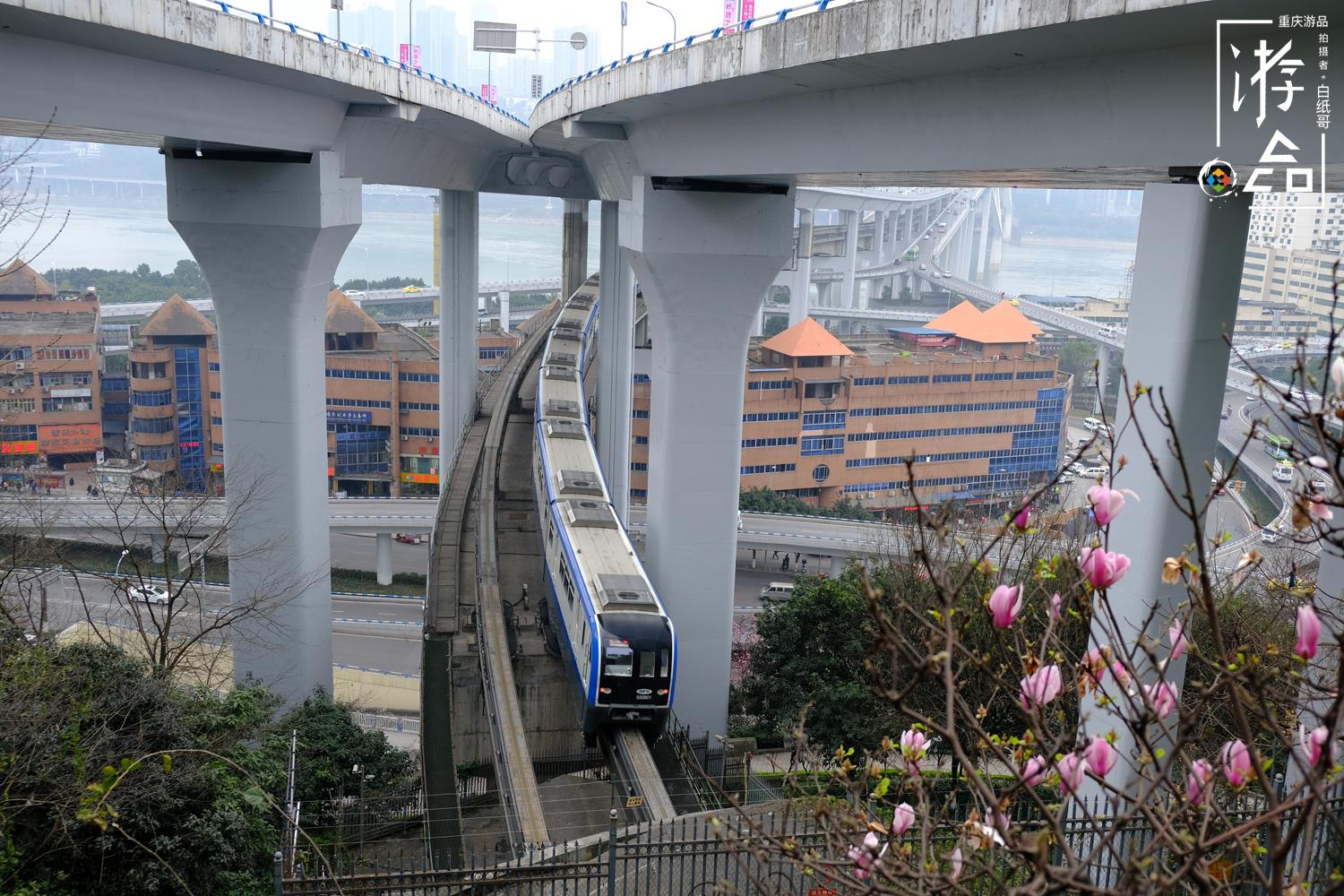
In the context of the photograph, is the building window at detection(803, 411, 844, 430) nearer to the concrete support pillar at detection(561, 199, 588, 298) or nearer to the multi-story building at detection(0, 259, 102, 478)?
the concrete support pillar at detection(561, 199, 588, 298)

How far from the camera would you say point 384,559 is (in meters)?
44.5

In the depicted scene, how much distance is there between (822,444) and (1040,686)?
149ft

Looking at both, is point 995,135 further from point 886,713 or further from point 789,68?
point 886,713

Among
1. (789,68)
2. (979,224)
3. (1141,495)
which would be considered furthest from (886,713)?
(979,224)

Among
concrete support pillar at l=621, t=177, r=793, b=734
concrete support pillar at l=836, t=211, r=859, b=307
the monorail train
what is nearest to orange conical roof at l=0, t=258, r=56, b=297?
the monorail train

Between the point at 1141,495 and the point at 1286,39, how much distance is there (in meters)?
3.73

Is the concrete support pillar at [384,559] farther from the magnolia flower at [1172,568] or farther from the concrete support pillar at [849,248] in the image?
the concrete support pillar at [849,248]

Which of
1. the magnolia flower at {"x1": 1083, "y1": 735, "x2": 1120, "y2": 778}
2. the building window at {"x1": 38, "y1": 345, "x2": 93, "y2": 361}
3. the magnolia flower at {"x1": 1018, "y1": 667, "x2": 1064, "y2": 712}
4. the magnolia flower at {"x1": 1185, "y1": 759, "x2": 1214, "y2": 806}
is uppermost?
the magnolia flower at {"x1": 1018, "y1": 667, "x2": 1064, "y2": 712}

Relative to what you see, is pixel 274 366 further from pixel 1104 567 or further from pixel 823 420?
pixel 823 420

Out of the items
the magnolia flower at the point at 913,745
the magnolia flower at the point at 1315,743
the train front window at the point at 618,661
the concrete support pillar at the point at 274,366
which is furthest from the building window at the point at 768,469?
the magnolia flower at the point at 1315,743

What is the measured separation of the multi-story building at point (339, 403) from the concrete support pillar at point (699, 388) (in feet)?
112

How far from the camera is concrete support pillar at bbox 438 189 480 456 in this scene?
33031 mm

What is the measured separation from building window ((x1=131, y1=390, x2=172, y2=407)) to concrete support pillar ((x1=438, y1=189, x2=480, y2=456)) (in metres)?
20.6

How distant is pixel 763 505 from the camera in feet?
153
